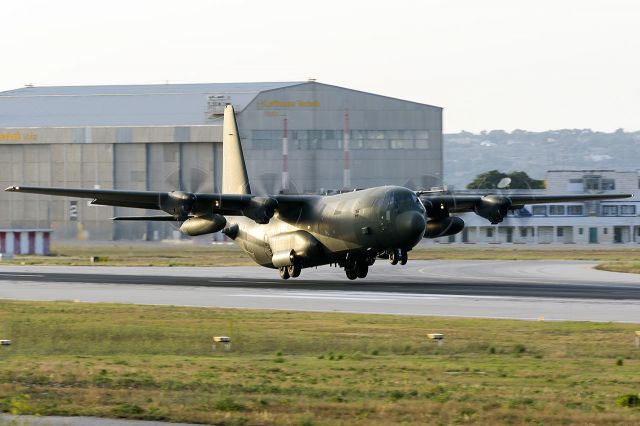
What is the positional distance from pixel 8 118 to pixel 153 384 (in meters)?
104

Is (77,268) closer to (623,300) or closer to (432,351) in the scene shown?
(623,300)

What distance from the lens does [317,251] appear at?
45.5 m

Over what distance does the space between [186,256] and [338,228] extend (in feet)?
124

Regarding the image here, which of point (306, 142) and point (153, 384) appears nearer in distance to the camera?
point (153, 384)

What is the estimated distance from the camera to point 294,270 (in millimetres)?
47406

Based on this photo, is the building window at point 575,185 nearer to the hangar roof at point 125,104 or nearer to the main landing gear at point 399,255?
the hangar roof at point 125,104

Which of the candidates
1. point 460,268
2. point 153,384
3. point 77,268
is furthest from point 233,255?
point 153,384

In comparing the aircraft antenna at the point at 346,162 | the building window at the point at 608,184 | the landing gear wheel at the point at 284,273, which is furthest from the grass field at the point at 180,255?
the building window at the point at 608,184

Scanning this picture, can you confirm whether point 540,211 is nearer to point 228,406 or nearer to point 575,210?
point 575,210

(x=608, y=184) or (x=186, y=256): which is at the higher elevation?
(x=608, y=184)

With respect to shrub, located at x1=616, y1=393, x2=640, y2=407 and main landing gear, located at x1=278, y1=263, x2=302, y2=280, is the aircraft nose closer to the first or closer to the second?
main landing gear, located at x1=278, y1=263, x2=302, y2=280

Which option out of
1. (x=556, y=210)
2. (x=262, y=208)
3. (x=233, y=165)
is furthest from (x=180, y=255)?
(x=556, y=210)

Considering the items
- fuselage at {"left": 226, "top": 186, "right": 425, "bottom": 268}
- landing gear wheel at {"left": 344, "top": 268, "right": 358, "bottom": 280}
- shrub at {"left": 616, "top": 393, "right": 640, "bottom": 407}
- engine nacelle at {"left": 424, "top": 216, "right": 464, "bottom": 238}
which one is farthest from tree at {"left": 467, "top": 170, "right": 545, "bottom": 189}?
shrub at {"left": 616, "top": 393, "right": 640, "bottom": 407}

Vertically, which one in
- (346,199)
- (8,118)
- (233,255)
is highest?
(8,118)
